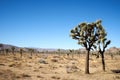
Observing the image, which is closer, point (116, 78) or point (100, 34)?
point (116, 78)

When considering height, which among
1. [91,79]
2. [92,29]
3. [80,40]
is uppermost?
[92,29]

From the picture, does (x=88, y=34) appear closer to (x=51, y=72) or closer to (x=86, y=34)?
(x=86, y=34)

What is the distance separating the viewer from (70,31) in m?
23.3

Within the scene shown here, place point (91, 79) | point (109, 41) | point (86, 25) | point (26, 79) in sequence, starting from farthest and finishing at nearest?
point (109, 41), point (86, 25), point (91, 79), point (26, 79)

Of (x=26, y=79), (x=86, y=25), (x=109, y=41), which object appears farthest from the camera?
(x=109, y=41)

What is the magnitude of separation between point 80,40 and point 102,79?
20.8ft

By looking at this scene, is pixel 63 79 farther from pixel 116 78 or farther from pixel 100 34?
pixel 100 34

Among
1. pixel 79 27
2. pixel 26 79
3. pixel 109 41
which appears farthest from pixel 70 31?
pixel 26 79

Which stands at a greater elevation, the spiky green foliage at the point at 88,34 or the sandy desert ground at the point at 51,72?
the spiky green foliage at the point at 88,34

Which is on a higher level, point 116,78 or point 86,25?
point 86,25

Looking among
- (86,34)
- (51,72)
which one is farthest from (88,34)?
(51,72)

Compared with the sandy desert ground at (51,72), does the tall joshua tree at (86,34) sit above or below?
above

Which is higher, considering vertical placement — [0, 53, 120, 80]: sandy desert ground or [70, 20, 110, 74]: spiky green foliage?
[70, 20, 110, 74]: spiky green foliage

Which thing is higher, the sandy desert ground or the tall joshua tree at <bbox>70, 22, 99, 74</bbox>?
the tall joshua tree at <bbox>70, 22, 99, 74</bbox>
